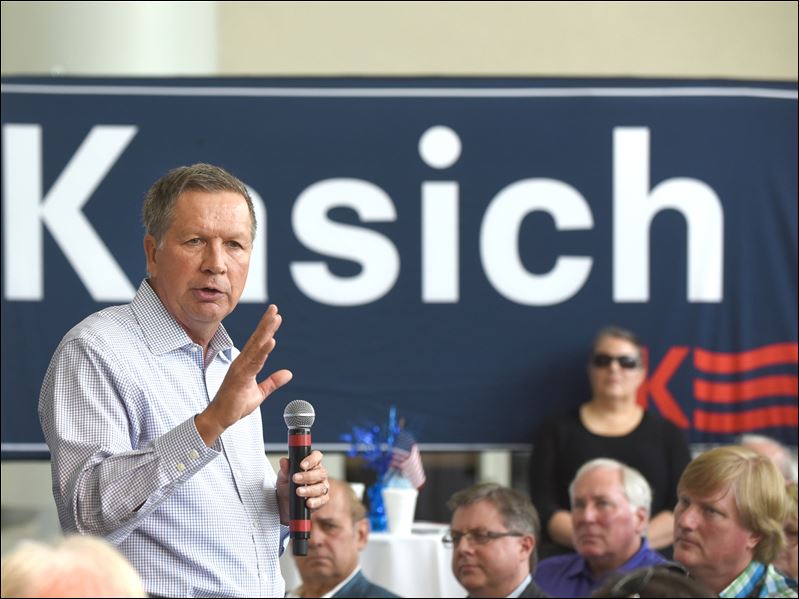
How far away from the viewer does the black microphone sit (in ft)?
7.29

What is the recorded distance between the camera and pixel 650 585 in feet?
5.60

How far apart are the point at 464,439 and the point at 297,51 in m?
1.86

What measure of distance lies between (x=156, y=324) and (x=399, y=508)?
287 cm

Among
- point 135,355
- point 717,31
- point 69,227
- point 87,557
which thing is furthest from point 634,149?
point 87,557

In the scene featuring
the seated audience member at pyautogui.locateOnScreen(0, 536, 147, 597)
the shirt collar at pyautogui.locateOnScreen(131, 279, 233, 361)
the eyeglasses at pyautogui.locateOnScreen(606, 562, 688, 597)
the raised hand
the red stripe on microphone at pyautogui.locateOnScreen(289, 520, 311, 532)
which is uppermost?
the shirt collar at pyautogui.locateOnScreen(131, 279, 233, 361)

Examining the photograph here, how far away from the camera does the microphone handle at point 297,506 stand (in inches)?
87.4

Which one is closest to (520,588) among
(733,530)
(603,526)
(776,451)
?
(603,526)

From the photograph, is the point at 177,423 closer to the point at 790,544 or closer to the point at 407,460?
the point at 790,544

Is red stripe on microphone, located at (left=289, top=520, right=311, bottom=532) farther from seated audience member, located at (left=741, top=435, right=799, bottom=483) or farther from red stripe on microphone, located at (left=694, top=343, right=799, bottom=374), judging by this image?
red stripe on microphone, located at (left=694, top=343, right=799, bottom=374)

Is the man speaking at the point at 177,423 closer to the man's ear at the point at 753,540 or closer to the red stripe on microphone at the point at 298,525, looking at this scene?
the red stripe on microphone at the point at 298,525

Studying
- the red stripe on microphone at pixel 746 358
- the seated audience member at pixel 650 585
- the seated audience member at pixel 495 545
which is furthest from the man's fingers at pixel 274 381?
the red stripe on microphone at pixel 746 358

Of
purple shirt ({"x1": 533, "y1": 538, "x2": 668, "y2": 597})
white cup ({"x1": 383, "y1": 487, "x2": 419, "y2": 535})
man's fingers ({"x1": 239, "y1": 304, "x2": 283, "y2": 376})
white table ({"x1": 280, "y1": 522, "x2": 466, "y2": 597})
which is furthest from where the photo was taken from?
white cup ({"x1": 383, "y1": 487, "x2": 419, "y2": 535})

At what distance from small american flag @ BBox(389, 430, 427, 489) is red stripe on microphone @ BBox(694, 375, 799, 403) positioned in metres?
1.21

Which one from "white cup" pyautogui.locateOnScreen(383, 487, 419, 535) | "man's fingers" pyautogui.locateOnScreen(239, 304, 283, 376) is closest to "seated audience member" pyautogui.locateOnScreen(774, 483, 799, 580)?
"white cup" pyautogui.locateOnScreen(383, 487, 419, 535)
